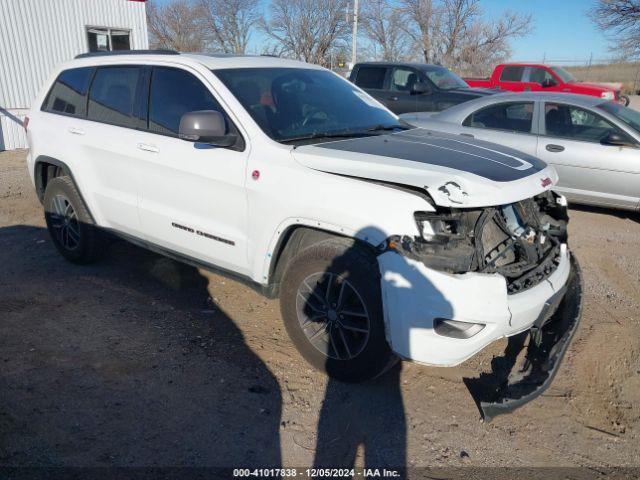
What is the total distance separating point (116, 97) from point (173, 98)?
2.52 feet

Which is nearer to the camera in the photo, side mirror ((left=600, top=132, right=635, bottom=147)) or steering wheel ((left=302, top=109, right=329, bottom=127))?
steering wheel ((left=302, top=109, right=329, bottom=127))

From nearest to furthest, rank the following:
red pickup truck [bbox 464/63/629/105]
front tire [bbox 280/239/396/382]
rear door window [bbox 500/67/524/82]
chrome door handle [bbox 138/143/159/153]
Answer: front tire [bbox 280/239/396/382] → chrome door handle [bbox 138/143/159/153] → red pickup truck [bbox 464/63/629/105] → rear door window [bbox 500/67/524/82]

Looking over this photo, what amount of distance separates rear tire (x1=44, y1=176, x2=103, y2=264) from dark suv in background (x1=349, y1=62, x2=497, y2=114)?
26.0 ft

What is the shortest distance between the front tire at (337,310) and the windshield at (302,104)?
0.90 meters

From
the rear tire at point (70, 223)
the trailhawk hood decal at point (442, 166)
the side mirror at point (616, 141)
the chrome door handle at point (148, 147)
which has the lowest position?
the rear tire at point (70, 223)

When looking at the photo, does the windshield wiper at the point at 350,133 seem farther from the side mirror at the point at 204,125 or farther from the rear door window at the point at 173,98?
the rear door window at the point at 173,98

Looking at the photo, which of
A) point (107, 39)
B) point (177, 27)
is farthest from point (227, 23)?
point (107, 39)

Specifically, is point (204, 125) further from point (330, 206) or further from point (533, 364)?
point (533, 364)

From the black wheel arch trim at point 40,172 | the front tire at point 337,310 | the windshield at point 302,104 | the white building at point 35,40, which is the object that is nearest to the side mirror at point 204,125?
the windshield at point 302,104

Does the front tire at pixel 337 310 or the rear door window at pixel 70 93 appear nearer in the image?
the front tire at pixel 337 310

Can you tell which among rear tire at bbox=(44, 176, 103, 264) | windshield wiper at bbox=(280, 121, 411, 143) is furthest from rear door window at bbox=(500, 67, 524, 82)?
rear tire at bbox=(44, 176, 103, 264)

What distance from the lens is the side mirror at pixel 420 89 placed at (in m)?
11.0

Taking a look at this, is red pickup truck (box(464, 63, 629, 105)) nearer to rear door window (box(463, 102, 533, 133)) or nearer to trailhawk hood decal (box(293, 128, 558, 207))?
rear door window (box(463, 102, 533, 133))

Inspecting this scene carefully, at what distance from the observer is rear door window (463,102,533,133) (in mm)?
7117
